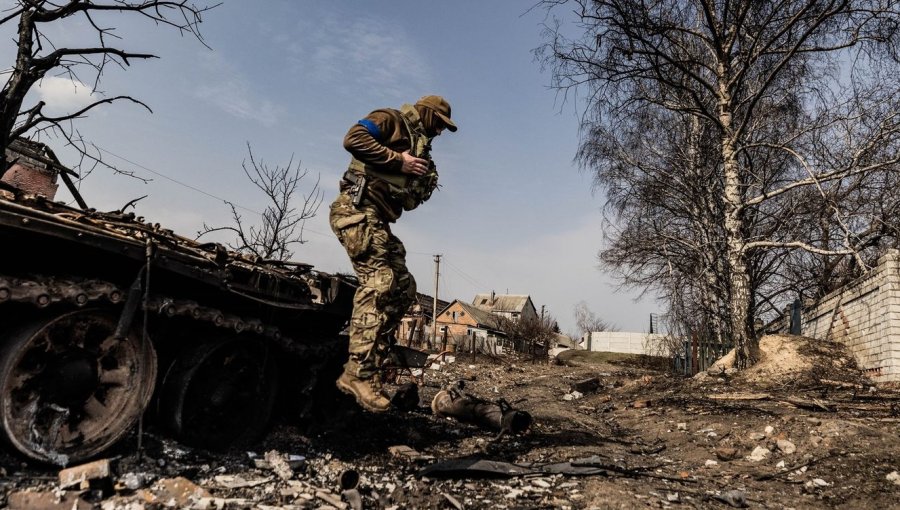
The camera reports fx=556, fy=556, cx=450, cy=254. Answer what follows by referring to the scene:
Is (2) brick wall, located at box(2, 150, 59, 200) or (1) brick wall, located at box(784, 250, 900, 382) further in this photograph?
(2) brick wall, located at box(2, 150, 59, 200)

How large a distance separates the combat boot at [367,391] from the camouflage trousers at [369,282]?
0.04 metres

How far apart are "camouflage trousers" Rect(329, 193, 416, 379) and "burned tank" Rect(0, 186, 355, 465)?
58 centimetres

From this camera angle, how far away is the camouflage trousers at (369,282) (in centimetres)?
407

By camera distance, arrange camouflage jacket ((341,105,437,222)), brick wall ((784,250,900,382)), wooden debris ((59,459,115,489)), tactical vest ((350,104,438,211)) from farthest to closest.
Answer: brick wall ((784,250,900,382)) < tactical vest ((350,104,438,211)) < camouflage jacket ((341,105,437,222)) < wooden debris ((59,459,115,489))

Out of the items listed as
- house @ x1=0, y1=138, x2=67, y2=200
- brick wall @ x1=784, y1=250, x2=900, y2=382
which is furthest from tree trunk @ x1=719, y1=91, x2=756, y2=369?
house @ x1=0, y1=138, x2=67, y2=200

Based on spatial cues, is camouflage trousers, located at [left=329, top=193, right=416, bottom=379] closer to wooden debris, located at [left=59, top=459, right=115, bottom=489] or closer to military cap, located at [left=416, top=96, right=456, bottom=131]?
military cap, located at [left=416, top=96, right=456, bottom=131]

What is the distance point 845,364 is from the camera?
1006cm

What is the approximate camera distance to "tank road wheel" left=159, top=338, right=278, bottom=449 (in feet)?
12.5

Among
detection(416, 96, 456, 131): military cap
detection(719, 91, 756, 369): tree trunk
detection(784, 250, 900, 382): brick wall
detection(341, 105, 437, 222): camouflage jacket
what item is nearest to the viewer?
detection(341, 105, 437, 222): camouflage jacket

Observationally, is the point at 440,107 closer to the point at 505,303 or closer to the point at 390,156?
the point at 390,156

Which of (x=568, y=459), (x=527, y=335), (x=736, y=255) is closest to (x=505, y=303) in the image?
(x=527, y=335)

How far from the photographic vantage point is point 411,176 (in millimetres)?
4461

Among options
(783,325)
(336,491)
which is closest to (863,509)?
(336,491)

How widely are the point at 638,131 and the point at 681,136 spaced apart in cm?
130
